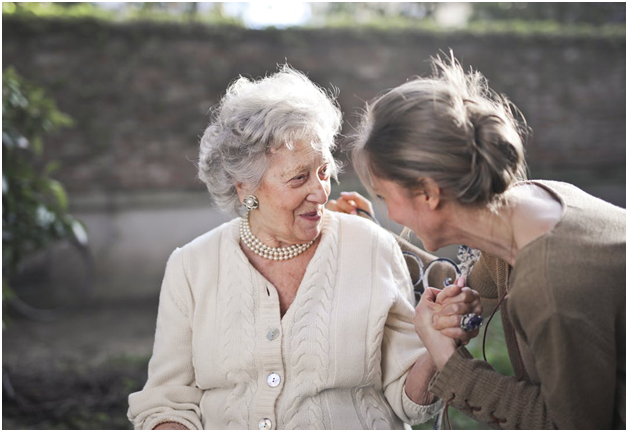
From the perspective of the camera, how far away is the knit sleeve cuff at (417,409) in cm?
226

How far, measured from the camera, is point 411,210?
1.88 m

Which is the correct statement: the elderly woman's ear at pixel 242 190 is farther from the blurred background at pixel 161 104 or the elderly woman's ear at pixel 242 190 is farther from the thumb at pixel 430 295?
the blurred background at pixel 161 104

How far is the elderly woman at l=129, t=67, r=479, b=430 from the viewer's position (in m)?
2.25

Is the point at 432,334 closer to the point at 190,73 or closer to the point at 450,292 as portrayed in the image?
the point at 450,292

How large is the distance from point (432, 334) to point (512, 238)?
1.25 feet

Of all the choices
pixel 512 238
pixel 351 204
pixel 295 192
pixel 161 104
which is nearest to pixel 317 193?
pixel 295 192

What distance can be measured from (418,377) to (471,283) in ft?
1.28

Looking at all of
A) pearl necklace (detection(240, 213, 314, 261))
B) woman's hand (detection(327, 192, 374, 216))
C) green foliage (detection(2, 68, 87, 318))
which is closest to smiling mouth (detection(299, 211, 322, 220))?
pearl necklace (detection(240, 213, 314, 261))

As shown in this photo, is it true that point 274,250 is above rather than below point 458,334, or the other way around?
above

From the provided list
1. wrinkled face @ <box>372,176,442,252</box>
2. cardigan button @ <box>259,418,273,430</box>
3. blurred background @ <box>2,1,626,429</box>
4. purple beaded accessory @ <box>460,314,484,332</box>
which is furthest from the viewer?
blurred background @ <box>2,1,626,429</box>

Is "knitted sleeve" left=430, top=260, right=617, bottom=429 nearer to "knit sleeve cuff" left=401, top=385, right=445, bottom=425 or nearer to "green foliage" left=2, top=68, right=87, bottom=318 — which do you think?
"knit sleeve cuff" left=401, top=385, right=445, bottom=425

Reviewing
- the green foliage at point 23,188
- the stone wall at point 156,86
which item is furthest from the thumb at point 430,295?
the stone wall at point 156,86

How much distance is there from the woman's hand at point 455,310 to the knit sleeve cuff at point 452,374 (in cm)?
5

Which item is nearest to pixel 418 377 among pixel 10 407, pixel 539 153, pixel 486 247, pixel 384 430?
pixel 384 430
